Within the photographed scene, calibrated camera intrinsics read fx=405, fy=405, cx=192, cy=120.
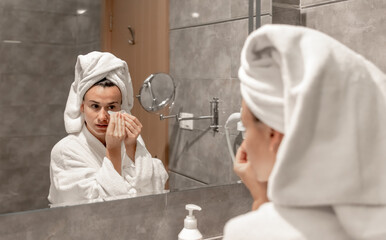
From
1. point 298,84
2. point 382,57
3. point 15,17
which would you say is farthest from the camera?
point 382,57

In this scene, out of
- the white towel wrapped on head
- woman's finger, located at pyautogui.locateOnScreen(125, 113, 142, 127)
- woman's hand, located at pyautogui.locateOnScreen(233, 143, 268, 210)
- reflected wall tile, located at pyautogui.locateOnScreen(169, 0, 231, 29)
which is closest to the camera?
the white towel wrapped on head

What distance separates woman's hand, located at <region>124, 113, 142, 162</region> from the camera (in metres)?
1.04

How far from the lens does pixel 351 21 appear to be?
4.25 ft

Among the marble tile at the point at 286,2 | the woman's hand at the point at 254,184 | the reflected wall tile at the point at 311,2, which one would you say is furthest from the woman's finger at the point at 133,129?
the reflected wall tile at the point at 311,2

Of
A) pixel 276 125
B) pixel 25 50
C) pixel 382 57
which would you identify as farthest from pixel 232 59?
pixel 276 125

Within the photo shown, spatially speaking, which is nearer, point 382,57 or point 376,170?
point 376,170

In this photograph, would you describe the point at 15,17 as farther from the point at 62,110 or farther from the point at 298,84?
the point at 298,84

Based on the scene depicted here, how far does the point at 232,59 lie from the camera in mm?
1249

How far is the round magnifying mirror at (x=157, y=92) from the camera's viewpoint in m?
1.08

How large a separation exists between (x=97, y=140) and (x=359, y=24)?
0.88m

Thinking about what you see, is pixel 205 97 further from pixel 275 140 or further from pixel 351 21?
pixel 275 140

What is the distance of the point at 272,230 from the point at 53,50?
700 mm

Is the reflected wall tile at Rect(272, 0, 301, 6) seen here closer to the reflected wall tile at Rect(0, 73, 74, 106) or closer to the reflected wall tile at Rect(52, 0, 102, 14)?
the reflected wall tile at Rect(52, 0, 102, 14)

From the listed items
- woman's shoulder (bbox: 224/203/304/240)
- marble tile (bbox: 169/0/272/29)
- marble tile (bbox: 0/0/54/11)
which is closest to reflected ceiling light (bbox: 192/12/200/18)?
marble tile (bbox: 169/0/272/29)
